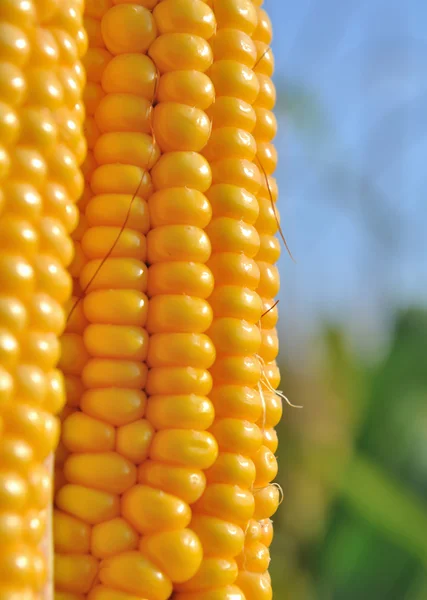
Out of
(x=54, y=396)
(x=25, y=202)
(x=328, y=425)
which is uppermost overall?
(x=25, y=202)

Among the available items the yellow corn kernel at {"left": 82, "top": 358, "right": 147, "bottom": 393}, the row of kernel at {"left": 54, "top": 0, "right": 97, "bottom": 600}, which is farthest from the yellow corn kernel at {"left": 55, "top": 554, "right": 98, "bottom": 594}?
the yellow corn kernel at {"left": 82, "top": 358, "right": 147, "bottom": 393}

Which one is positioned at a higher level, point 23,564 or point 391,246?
point 391,246

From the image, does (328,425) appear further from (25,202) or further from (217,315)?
(25,202)

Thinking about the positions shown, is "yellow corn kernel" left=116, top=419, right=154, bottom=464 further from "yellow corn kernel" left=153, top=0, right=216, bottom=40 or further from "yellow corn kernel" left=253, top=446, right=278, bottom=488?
"yellow corn kernel" left=153, top=0, right=216, bottom=40

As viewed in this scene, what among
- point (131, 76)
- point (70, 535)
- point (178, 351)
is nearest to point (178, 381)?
point (178, 351)

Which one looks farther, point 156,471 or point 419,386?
point 419,386

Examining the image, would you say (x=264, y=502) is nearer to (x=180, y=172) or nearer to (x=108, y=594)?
(x=108, y=594)

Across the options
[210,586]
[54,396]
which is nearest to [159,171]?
[54,396]
